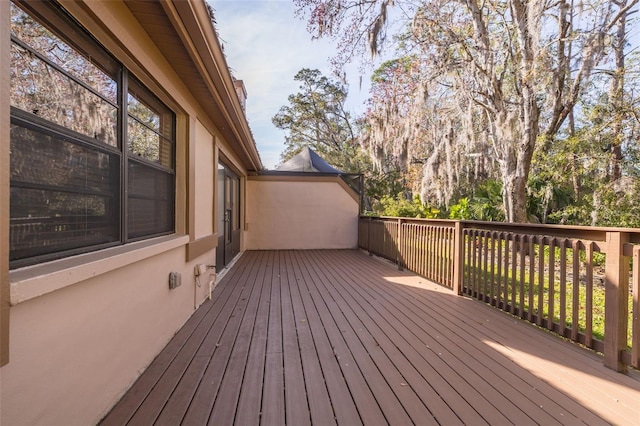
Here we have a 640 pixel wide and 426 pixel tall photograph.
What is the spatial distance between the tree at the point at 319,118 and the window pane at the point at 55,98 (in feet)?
51.5

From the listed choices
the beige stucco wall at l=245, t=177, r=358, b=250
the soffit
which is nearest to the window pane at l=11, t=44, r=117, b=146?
the soffit

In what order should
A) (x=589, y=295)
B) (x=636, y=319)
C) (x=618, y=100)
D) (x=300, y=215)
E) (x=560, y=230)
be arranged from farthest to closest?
(x=300, y=215), (x=618, y=100), (x=560, y=230), (x=589, y=295), (x=636, y=319)

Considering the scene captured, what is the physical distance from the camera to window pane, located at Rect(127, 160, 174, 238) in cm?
204

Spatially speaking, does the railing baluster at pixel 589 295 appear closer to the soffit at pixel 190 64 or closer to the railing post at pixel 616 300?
the railing post at pixel 616 300

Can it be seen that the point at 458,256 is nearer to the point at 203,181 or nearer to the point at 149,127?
the point at 203,181

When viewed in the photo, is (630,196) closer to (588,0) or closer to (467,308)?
(588,0)

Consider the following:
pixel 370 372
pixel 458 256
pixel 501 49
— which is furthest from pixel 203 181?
pixel 501 49

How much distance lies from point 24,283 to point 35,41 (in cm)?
100

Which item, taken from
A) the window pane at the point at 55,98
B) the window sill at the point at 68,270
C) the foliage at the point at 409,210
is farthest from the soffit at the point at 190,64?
the foliage at the point at 409,210

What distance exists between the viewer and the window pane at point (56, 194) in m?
1.16

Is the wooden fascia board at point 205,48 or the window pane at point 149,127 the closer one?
the wooden fascia board at point 205,48

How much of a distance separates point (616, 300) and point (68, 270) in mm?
3108

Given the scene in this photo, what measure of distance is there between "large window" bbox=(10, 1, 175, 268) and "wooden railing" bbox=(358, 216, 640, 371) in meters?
3.12

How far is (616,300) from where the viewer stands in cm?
197
